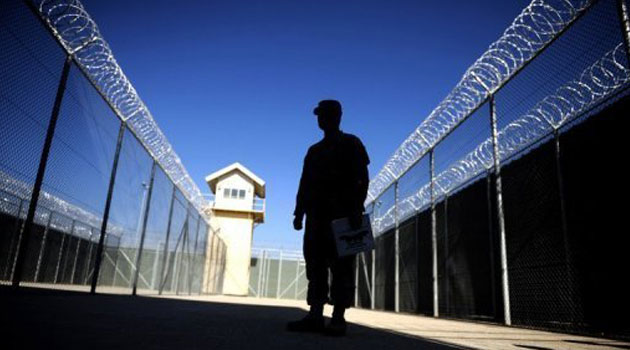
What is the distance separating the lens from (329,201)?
2.84 m

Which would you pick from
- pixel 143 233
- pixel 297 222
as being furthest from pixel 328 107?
pixel 143 233

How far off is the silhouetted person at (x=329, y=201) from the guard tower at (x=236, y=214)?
60.6 ft

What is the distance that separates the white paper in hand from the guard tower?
18827 millimetres

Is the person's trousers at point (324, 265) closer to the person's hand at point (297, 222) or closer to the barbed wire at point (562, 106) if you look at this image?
the person's hand at point (297, 222)

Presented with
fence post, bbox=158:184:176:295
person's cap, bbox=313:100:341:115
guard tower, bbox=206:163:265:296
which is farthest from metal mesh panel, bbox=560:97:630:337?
guard tower, bbox=206:163:265:296

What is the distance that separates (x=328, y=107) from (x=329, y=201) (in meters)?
0.75

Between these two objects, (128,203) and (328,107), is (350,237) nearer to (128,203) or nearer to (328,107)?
(328,107)

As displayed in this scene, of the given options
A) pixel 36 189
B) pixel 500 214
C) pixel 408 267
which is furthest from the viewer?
pixel 408 267

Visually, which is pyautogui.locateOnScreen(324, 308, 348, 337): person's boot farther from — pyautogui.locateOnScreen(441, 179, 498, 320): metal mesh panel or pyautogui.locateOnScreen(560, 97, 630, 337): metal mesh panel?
pyautogui.locateOnScreen(441, 179, 498, 320): metal mesh panel

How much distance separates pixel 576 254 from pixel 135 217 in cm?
708

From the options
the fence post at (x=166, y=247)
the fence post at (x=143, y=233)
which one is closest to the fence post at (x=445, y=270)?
the fence post at (x=143, y=233)

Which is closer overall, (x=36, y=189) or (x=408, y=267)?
(x=36, y=189)

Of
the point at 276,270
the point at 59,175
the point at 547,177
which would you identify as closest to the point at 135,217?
the point at 59,175

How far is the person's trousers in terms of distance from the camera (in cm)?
275
